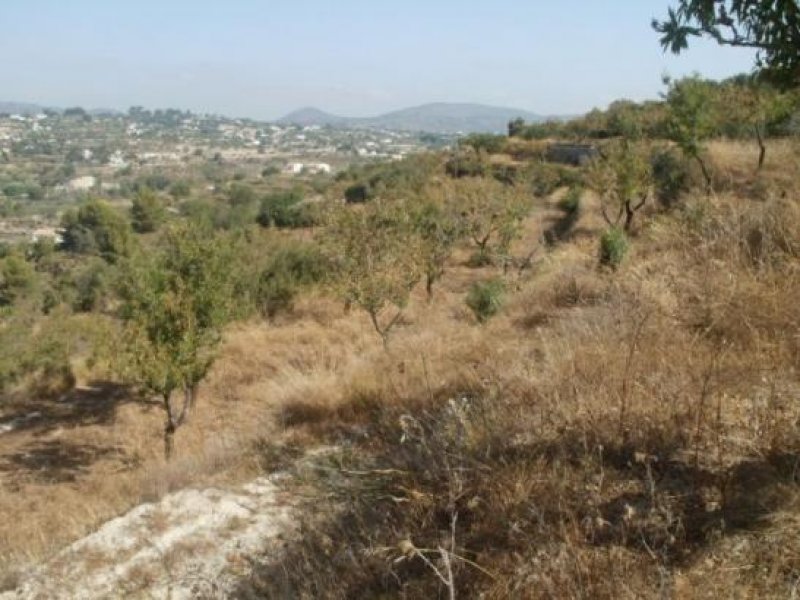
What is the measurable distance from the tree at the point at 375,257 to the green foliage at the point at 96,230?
40.0 meters

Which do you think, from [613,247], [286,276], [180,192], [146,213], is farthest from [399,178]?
[180,192]

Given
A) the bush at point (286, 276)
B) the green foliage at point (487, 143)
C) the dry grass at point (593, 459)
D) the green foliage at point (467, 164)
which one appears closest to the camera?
the dry grass at point (593, 459)

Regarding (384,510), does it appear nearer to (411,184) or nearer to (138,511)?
(138,511)

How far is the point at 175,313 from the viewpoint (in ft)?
35.7

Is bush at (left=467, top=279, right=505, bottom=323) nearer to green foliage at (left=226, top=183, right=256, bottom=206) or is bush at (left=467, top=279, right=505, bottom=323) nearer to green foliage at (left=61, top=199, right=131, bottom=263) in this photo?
green foliage at (left=61, top=199, right=131, bottom=263)

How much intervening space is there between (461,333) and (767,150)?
2088cm

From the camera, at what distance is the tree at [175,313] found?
10469 mm

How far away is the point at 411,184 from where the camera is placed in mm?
41000

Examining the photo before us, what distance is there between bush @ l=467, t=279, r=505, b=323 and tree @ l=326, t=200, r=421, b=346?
69.7 inches

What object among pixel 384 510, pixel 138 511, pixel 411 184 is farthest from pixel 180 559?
pixel 411 184

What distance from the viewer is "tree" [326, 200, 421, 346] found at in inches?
516

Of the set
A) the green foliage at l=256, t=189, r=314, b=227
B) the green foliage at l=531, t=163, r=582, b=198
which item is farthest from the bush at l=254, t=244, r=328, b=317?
the green foliage at l=256, t=189, r=314, b=227

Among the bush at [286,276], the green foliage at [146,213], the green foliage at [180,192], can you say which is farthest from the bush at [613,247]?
the green foliage at [180,192]

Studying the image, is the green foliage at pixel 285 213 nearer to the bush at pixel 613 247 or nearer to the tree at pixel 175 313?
the tree at pixel 175 313
